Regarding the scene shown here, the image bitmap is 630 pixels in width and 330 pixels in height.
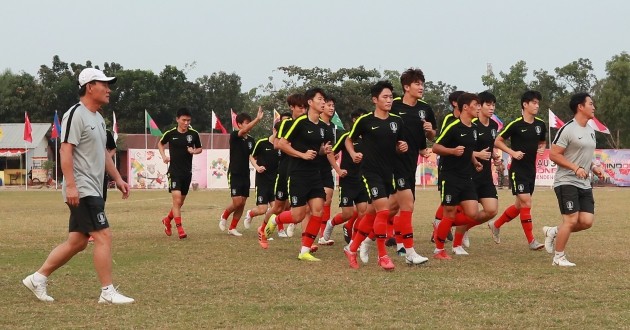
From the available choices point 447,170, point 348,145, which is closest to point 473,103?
point 447,170

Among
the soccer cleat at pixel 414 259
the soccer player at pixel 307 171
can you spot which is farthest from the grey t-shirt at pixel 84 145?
the soccer cleat at pixel 414 259

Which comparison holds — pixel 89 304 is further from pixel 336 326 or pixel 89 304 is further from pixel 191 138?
pixel 191 138

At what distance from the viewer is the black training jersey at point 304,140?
1151cm

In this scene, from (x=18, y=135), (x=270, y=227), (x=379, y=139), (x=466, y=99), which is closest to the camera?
(x=379, y=139)

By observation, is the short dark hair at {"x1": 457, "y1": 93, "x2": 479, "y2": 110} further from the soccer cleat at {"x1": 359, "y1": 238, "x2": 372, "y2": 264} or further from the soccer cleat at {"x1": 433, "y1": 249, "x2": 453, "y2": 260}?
the soccer cleat at {"x1": 359, "y1": 238, "x2": 372, "y2": 264}

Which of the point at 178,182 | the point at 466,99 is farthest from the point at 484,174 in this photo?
the point at 178,182

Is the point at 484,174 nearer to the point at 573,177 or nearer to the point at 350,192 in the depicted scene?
the point at 573,177

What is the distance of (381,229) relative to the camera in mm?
10336

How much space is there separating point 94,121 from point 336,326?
2979 millimetres

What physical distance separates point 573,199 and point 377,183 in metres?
2.28

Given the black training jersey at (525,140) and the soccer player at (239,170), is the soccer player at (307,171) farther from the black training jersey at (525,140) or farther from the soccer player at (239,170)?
the soccer player at (239,170)

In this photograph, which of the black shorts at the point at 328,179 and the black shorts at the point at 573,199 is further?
the black shorts at the point at 328,179

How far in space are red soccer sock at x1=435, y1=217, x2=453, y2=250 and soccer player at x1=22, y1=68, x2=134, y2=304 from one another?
16.3ft

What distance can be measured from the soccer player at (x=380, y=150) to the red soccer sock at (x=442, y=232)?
48.0 inches
